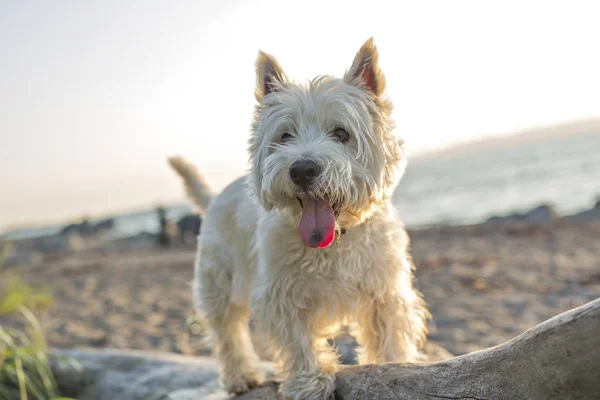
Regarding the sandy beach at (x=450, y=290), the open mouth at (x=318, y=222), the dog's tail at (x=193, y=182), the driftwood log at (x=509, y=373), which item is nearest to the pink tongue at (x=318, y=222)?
the open mouth at (x=318, y=222)

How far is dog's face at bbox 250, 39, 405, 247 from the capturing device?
276cm

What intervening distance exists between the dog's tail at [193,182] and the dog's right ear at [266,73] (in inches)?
64.7

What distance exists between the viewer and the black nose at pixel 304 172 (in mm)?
2688

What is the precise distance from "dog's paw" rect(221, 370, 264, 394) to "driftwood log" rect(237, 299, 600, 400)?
1.33 metres

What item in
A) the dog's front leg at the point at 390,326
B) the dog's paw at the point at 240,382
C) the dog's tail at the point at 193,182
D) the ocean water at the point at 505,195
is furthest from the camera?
the ocean water at the point at 505,195

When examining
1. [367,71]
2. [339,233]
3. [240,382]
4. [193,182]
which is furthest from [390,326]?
[193,182]

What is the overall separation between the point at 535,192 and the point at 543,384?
27.0 m

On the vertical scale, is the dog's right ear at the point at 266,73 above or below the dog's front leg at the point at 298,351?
above

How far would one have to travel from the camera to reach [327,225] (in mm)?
2855

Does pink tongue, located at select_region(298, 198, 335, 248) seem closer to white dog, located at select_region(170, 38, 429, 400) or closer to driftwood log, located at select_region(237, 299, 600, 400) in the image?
white dog, located at select_region(170, 38, 429, 400)

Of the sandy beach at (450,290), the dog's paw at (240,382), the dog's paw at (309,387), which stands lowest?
the sandy beach at (450,290)

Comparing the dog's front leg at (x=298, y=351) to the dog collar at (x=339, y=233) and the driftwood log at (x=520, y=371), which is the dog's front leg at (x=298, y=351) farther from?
the dog collar at (x=339, y=233)

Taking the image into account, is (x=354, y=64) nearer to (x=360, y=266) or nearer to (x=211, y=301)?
(x=360, y=266)

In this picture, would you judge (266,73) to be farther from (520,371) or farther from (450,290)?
(450,290)
